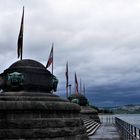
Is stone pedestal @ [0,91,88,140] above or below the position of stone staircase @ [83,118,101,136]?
above

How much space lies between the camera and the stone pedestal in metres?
12.0

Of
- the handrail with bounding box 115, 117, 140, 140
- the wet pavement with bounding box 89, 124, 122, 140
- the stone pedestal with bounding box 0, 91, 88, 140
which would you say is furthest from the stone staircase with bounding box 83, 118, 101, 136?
the stone pedestal with bounding box 0, 91, 88, 140

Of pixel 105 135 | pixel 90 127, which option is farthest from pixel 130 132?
pixel 90 127

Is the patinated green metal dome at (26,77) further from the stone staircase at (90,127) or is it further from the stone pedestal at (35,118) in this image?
the stone staircase at (90,127)

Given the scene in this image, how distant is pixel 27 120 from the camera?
12133mm

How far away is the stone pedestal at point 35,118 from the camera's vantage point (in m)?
12.0

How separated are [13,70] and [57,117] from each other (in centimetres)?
283

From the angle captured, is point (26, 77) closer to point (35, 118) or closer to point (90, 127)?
point (35, 118)

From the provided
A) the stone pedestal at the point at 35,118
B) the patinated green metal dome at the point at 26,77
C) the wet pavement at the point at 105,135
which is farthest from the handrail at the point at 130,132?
the wet pavement at the point at 105,135

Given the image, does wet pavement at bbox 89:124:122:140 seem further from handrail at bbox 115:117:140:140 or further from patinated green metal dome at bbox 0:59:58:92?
patinated green metal dome at bbox 0:59:58:92

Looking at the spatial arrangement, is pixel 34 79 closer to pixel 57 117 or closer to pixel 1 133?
pixel 57 117

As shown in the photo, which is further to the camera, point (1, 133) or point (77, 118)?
point (77, 118)

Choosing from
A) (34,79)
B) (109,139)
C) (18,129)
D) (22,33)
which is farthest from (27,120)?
(109,139)

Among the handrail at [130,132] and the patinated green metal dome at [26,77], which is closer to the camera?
the handrail at [130,132]
